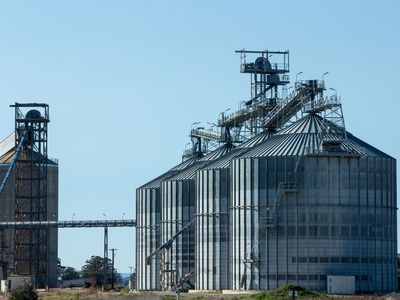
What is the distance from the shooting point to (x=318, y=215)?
135 meters

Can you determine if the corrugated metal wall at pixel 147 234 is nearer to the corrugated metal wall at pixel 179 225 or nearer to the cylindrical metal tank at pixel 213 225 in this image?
the corrugated metal wall at pixel 179 225

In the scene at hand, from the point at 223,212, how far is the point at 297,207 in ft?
46.9

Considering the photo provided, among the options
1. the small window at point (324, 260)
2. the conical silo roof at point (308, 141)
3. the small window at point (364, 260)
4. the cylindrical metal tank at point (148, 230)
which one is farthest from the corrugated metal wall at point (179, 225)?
the small window at point (364, 260)

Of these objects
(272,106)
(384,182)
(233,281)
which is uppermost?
(272,106)

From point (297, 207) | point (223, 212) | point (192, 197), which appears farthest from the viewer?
point (192, 197)

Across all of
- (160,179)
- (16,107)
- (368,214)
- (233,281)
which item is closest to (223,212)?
(233,281)

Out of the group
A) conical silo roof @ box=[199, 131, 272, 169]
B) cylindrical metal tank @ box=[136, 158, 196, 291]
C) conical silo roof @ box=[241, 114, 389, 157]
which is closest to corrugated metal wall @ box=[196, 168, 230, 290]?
conical silo roof @ box=[199, 131, 272, 169]

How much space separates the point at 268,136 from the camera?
15362 centimetres

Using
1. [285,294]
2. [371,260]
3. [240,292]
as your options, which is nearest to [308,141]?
[371,260]

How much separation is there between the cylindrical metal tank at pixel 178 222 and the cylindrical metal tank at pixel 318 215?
2648cm

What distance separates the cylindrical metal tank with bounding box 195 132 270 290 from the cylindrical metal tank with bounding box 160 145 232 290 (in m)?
11.5

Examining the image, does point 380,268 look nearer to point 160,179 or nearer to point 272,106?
point 272,106

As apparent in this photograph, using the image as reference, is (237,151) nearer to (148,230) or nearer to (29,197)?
(148,230)

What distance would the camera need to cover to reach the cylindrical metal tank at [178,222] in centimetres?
16525
